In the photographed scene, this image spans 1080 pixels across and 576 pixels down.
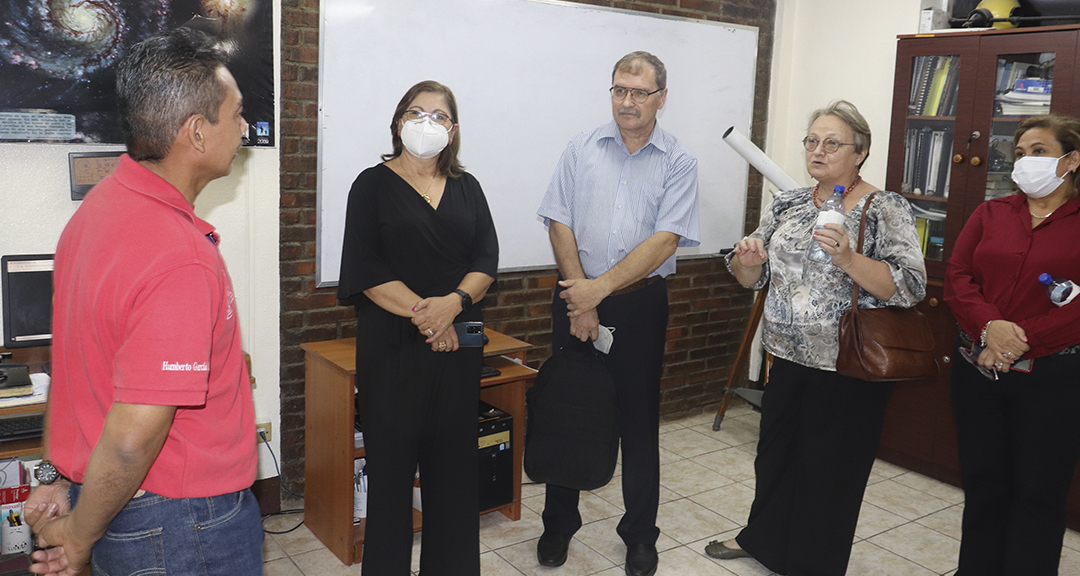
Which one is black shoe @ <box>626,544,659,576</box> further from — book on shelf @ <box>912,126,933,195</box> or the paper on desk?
book on shelf @ <box>912,126,933,195</box>

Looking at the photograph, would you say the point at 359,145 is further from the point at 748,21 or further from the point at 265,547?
the point at 748,21

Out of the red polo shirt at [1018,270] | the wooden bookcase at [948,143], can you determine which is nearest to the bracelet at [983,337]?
the red polo shirt at [1018,270]

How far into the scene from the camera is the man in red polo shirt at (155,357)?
3.71 feet

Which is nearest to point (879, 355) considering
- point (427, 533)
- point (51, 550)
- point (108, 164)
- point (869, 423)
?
point (869, 423)

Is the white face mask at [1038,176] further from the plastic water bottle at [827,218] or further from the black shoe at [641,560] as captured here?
the black shoe at [641,560]

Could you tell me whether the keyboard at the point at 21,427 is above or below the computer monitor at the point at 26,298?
below

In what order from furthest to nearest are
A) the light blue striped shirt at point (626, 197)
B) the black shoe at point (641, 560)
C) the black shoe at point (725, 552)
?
the black shoe at point (725, 552) < the black shoe at point (641, 560) < the light blue striped shirt at point (626, 197)

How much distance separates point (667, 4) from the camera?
13.0 ft

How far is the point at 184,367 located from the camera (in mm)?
1134

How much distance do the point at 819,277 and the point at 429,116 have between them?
125 centimetres

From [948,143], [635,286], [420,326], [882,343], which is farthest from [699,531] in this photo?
[948,143]

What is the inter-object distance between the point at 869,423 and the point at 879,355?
0.92ft

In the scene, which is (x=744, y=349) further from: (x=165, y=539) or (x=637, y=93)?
(x=165, y=539)

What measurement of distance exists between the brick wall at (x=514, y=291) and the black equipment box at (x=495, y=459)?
26.4 inches
